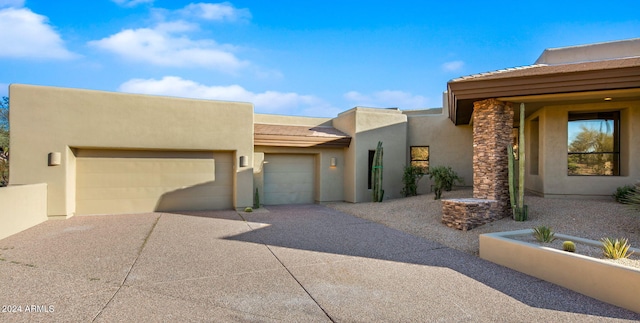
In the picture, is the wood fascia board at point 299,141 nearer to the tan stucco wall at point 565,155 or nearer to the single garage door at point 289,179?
the single garage door at point 289,179

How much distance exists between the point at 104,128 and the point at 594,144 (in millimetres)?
14438

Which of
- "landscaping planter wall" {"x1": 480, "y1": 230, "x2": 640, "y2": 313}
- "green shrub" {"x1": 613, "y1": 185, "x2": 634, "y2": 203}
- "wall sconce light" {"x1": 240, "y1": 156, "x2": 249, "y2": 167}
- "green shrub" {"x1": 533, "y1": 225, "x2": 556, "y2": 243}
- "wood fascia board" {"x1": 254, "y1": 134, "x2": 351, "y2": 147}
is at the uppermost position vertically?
"wood fascia board" {"x1": 254, "y1": 134, "x2": 351, "y2": 147}

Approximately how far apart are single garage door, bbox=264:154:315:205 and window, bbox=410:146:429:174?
4.55 m

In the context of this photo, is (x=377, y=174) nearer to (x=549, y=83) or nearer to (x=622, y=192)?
(x=549, y=83)

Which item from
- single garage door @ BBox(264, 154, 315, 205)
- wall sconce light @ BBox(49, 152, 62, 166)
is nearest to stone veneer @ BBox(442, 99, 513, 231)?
single garage door @ BBox(264, 154, 315, 205)

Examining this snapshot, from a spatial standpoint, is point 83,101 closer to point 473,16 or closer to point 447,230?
point 447,230

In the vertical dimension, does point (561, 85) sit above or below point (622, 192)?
above

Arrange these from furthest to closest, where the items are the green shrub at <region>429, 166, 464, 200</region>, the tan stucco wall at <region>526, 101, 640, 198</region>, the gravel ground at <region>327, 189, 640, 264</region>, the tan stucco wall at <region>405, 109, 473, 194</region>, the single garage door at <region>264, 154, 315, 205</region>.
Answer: the tan stucco wall at <region>405, 109, 473, 194</region>
the single garage door at <region>264, 154, 315, 205</region>
the green shrub at <region>429, 166, 464, 200</region>
the tan stucco wall at <region>526, 101, 640, 198</region>
the gravel ground at <region>327, 189, 640, 264</region>

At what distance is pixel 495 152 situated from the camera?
895 cm

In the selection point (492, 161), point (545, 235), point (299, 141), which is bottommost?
point (545, 235)

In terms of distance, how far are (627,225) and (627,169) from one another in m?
3.31

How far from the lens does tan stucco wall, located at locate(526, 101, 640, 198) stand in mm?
9211

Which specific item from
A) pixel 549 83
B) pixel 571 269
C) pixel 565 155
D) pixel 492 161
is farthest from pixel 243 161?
pixel 565 155

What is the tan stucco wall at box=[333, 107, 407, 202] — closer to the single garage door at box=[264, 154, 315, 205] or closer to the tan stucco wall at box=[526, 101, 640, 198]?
the single garage door at box=[264, 154, 315, 205]
